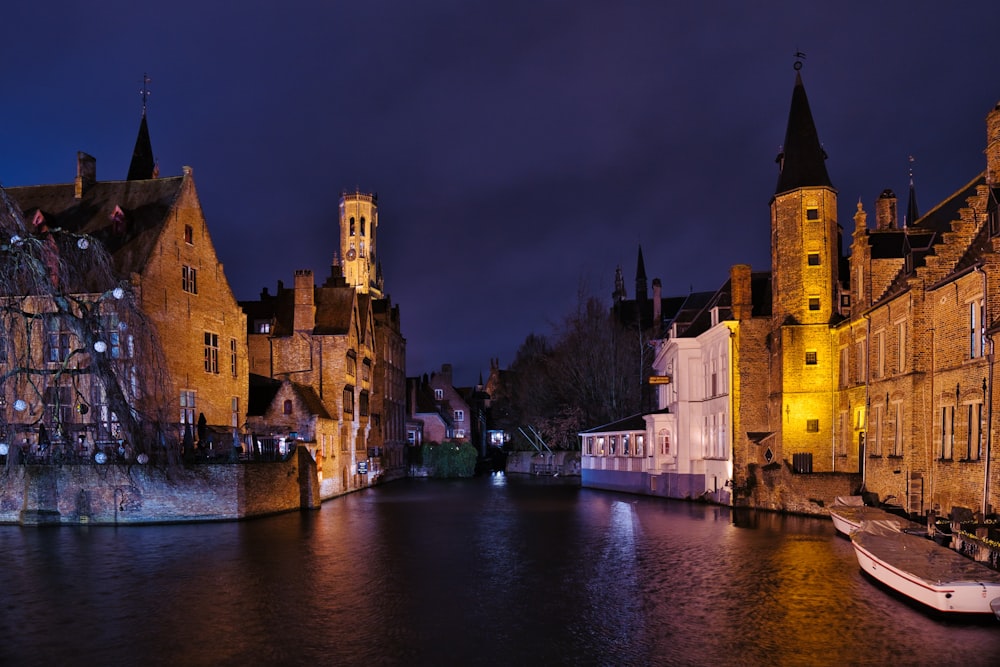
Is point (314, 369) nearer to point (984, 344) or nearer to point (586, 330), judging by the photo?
point (586, 330)

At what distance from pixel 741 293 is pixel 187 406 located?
2664 centimetres

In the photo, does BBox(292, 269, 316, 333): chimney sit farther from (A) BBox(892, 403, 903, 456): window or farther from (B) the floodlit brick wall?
(A) BBox(892, 403, 903, 456): window

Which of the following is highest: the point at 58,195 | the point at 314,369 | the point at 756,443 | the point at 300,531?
the point at 58,195

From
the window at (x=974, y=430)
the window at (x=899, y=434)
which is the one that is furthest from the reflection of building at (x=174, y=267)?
the window at (x=974, y=430)

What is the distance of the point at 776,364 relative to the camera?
38625mm

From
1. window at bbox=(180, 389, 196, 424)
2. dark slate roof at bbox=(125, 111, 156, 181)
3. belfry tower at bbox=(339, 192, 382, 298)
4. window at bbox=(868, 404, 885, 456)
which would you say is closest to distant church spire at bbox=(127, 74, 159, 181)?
dark slate roof at bbox=(125, 111, 156, 181)

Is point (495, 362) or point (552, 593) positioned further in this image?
point (495, 362)

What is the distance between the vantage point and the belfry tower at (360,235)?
13188 centimetres

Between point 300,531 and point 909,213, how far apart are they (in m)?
44.5

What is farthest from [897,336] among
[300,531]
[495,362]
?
[495,362]

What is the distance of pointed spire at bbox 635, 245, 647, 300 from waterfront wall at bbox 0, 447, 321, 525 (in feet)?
263

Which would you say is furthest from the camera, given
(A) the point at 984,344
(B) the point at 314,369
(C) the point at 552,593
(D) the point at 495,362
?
(D) the point at 495,362

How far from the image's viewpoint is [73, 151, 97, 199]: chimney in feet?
133

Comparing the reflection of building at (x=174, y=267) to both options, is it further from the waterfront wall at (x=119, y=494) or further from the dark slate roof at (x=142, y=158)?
the dark slate roof at (x=142, y=158)
